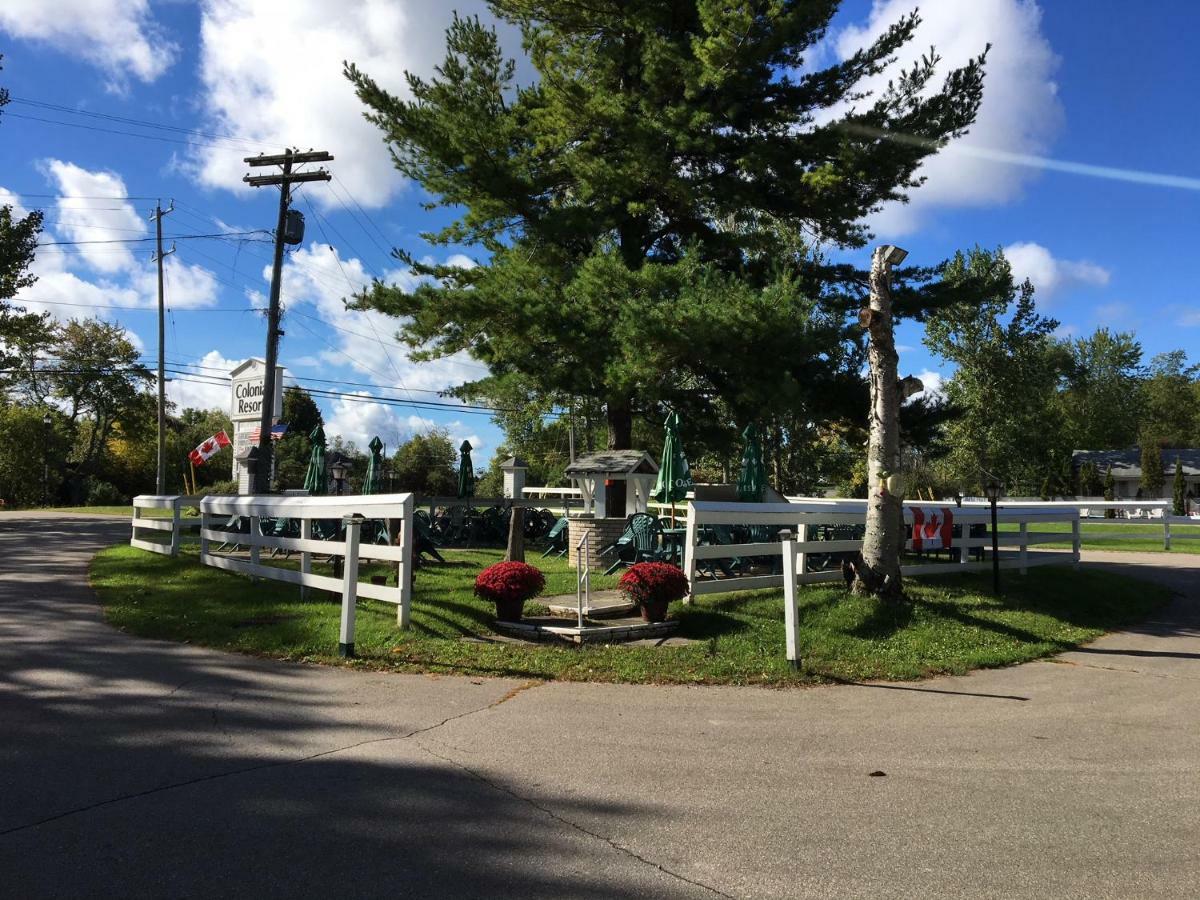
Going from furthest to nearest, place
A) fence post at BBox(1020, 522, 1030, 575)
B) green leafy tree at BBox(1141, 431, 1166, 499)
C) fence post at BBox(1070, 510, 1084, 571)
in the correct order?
1. green leafy tree at BBox(1141, 431, 1166, 499)
2. fence post at BBox(1070, 510, 1084, 571)
3. fence post at BBox(1020, 522, 1030, 575)

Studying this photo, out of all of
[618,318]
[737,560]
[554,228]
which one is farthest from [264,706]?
[554,228]

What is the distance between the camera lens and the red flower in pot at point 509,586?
329 inches

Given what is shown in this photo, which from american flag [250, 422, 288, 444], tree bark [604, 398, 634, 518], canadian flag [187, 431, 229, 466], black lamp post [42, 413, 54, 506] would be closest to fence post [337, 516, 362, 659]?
tree bark [604, 398, 634, 518]

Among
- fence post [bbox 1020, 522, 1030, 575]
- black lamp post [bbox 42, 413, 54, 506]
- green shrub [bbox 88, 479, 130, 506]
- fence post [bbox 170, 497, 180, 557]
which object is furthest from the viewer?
green shrub [bbox 88, 479, 130, 506]

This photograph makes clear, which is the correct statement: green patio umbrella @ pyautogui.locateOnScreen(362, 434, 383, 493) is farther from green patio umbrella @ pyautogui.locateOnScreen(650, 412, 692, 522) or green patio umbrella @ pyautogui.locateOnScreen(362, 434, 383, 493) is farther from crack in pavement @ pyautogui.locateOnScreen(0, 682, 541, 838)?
crack in pavement @ pyautogui.locateOnScreen(0, 682, 541, 838)

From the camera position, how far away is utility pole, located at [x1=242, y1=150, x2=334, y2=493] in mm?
22453

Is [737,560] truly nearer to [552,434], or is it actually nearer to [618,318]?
[618,318]

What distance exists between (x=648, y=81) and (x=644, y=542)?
25.5 feet

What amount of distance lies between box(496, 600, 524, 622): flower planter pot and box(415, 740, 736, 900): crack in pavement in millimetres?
3256

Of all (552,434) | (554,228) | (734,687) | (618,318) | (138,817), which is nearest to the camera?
(138,817)

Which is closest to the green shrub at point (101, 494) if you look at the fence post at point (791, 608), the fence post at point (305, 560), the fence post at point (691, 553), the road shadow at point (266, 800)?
the fence post at point (305, 560)

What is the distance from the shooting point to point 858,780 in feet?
15.3

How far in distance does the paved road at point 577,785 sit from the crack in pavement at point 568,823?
0.02m

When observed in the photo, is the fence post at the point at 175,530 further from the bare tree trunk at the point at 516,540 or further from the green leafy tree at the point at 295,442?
the green leafy tree at the point at 295,442
